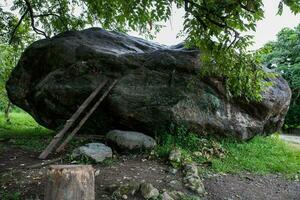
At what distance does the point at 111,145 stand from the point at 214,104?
283cm

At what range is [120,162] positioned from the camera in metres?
6.76

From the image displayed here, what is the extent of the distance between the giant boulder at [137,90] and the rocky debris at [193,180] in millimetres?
1858

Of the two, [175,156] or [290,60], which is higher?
[290,60]

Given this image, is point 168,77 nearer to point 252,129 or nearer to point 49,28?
point 252,129

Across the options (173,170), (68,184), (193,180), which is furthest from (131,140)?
(68,184)

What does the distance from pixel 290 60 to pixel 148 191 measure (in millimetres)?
23851

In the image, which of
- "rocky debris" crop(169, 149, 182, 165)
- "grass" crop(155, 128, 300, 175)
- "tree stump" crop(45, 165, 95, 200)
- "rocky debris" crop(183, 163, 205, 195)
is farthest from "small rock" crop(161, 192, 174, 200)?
"tree stump" crop(45, 165, 95, 200)

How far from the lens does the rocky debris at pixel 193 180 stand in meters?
5.68

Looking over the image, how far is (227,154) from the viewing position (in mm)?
7969

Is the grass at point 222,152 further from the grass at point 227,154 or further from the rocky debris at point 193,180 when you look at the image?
the rocky debris at point 193,180

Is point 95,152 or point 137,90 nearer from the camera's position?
point 95,152

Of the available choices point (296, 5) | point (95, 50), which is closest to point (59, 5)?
point (95, 50)

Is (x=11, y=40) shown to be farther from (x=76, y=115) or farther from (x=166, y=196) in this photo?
(x=166, y=196)

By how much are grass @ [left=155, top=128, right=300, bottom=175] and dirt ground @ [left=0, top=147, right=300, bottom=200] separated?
396mm
